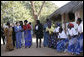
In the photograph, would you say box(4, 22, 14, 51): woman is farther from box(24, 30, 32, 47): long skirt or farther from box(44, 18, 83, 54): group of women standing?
box(44, 18, 83, 54): group of women standing

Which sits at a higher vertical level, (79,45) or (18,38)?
(18,38)

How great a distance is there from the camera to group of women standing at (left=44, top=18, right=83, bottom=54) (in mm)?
9188

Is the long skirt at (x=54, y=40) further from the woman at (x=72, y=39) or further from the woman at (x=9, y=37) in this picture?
the woman at (x=9, y=37)

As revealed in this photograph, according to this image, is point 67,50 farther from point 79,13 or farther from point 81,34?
point 79,13

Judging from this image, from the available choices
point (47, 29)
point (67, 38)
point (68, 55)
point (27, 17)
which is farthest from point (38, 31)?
point (27, 17)

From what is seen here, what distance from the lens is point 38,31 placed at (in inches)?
495

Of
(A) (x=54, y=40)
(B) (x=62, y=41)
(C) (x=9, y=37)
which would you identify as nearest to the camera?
(B) (x=62, y=41)

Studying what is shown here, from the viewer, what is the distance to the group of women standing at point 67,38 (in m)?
9.19

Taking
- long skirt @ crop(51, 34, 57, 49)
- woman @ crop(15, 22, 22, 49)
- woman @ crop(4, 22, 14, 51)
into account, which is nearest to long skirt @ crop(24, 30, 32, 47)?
woman @ crop(15, 22, 22, 49)

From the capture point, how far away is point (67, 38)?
34.5ft

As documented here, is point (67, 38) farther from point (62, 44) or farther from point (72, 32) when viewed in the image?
point (72, 32)

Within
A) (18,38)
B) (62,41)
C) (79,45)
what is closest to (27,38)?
(18,38)

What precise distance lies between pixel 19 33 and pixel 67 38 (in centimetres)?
367

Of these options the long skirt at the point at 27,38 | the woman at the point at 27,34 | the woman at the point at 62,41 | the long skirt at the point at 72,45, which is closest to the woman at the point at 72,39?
the long skirt at the point at 72,45
